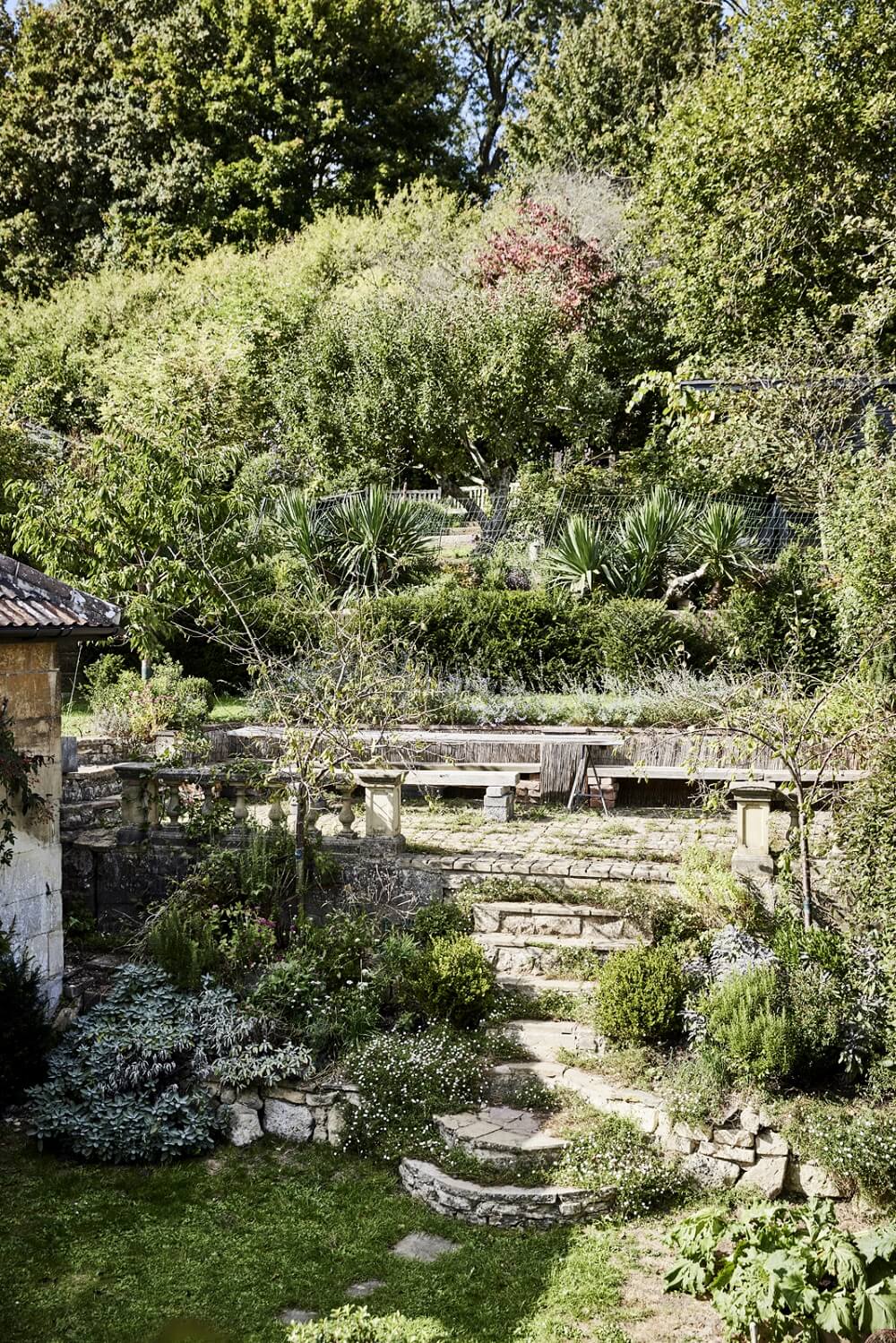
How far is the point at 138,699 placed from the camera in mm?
14141

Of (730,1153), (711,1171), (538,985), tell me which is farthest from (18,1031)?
(730,1153)

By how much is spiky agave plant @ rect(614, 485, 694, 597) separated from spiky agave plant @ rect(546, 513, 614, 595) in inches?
9.5

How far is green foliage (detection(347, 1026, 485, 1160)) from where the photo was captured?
7332mm

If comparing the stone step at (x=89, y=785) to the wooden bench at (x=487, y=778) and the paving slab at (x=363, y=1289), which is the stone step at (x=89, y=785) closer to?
the wooden bench at (x=487, y=778)

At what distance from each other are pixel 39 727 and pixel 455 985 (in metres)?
3.62

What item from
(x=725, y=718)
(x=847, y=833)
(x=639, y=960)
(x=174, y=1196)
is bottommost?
(x=174, y=1196)

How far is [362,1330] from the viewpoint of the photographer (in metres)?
5.16

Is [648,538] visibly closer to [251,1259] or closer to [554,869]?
[554,869]

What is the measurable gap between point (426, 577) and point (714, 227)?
701cm

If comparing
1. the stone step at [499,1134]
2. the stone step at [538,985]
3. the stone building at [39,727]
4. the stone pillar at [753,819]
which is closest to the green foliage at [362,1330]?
the stone step at [499,1134]

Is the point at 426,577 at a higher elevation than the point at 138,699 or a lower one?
higher

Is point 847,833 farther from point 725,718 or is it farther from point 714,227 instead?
point 714,227

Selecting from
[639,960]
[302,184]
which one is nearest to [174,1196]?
[639,960]

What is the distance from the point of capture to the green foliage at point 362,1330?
5102 millimetres
